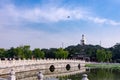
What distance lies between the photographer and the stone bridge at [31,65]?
3678 centimetres

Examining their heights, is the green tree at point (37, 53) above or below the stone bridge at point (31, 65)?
above

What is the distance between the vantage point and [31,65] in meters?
48.0

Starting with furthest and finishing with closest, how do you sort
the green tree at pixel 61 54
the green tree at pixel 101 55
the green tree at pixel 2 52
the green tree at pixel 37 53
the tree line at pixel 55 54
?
the green tree at pixel 61 54, the green tree at pixel 101 55, the green tree at pixel 37 53, the green tree at pixel 2 52, the tree line at pixel 55 54

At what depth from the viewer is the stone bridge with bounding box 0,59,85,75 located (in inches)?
1448

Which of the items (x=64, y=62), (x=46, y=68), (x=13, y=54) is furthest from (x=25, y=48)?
(x=46, y=68)

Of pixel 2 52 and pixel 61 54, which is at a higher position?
pixel 2 52

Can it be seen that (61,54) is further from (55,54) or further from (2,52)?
(2,52)

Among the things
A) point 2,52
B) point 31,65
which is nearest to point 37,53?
point 2,52

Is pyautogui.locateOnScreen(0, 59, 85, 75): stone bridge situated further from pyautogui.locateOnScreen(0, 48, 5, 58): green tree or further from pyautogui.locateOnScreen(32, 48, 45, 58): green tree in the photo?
pyautogui.locateOnScreen(0, 48, 5, 58): green tree

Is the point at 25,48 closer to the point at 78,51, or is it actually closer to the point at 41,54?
the point at 41,54

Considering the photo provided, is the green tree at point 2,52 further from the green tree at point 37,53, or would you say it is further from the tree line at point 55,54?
the green tree at point 37,53

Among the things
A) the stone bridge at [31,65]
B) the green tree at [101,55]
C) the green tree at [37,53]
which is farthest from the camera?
the green tree at [101,55]

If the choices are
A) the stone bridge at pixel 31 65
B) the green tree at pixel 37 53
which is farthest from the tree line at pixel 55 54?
the stone bridge at pixel 31 65

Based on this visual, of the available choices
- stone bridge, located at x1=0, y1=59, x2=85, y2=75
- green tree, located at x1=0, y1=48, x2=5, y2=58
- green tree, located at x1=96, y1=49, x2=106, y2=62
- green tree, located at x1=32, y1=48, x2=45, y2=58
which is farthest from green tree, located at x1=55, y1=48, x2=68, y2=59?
green tree, located at x1=0, y1=48, x2=5, y2=58
